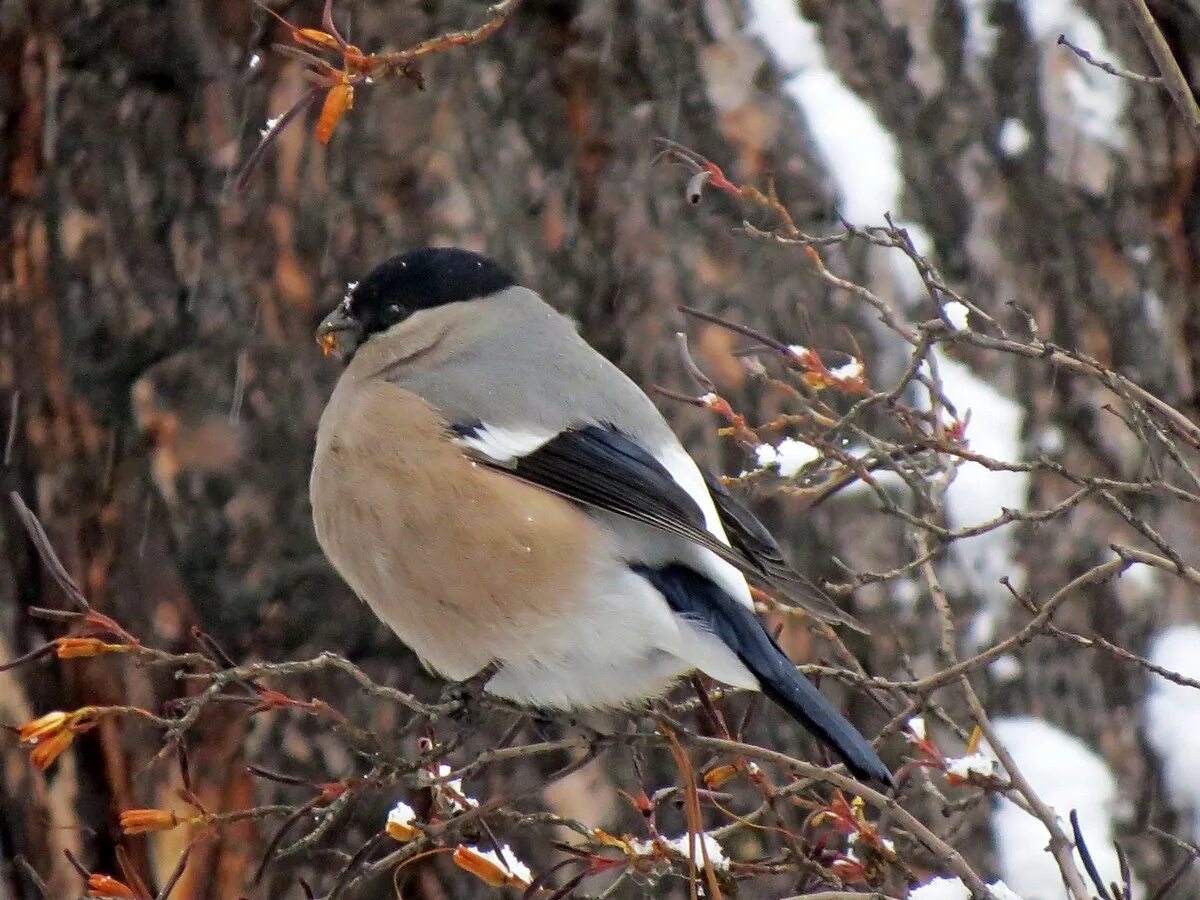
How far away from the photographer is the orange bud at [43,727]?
1534 mm

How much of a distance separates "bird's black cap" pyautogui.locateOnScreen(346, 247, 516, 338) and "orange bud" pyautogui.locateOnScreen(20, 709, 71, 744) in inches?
46.5

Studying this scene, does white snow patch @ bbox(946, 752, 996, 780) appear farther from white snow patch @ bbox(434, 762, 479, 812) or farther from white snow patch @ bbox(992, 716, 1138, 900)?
white snow patch @ bbox(992, 716, 1138, 900)

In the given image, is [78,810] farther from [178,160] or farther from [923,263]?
[923,263]

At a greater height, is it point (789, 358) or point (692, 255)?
point (789, 358)

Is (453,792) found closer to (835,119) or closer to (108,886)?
(108,886)

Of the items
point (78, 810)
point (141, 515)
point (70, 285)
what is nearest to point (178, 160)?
point (70, 285)

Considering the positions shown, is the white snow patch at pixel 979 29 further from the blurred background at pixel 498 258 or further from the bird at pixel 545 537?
the bird at pixel 545 537

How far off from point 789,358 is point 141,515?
1.56 m

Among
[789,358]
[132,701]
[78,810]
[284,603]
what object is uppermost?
[789,358]

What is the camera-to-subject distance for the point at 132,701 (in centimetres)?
290

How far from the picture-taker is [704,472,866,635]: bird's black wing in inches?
78.9

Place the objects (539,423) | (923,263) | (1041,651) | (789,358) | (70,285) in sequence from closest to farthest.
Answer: (923,263) < (789,358) < (539,423) < (1041,651) < (70,285)

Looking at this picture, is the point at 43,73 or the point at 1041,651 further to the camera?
the point at 43,73

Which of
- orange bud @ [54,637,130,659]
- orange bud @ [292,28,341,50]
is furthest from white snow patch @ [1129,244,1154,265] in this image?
orange bud @ [54,637,130,659]
